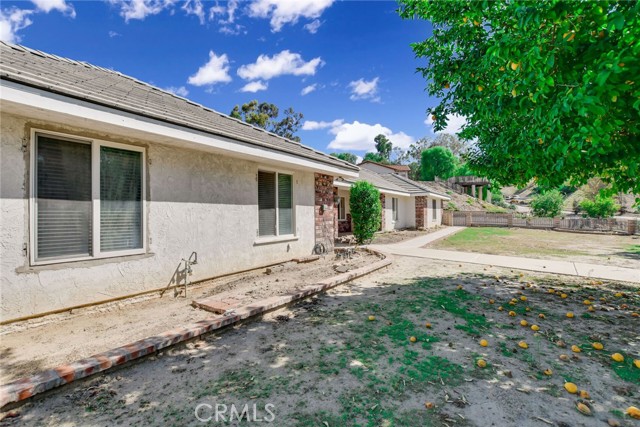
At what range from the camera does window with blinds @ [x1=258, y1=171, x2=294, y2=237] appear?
7.17 m

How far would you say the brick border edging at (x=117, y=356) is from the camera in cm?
238

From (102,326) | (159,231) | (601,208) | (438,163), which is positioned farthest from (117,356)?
(438,163)

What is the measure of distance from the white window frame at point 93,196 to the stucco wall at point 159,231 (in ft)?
0.19

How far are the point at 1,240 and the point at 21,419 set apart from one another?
2.46m

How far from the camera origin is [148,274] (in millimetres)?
4918

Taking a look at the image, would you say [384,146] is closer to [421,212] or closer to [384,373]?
[421,212]

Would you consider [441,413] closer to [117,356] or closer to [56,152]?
[117,356]

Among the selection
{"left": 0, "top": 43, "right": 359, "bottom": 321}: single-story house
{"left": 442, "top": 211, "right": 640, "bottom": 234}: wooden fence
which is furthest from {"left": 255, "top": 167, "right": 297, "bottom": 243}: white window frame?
{"left": 442, "top": 211, "right": 640, "bottom": 234}: wooden fence

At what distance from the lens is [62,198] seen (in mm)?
4020

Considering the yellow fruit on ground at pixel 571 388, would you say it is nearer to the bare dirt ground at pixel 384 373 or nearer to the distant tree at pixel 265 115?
the bare dirt ground at pixel 384 373

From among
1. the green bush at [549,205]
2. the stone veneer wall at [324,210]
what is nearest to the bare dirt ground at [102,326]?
the stone veneer wall at [324,210]

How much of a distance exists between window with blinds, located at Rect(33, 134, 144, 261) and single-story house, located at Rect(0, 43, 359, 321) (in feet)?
0.05

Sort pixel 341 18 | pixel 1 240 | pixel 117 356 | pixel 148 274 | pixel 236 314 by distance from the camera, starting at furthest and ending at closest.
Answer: pixel 341 18 < pixel 148 274 < pixel 236 314 < pixel 1 240 < pixel 117 356

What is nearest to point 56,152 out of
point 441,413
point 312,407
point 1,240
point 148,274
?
point 1,240
